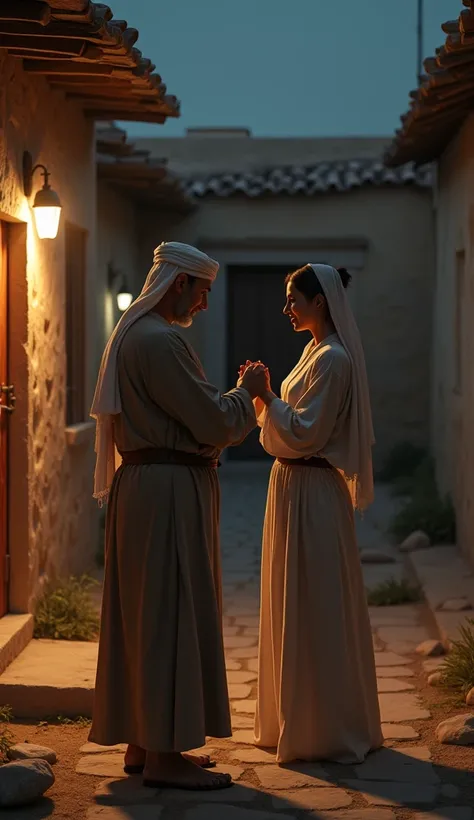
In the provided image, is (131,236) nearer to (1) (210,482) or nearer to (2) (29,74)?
(2) (29,74)

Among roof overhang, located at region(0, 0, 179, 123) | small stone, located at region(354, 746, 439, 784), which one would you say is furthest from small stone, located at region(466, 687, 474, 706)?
roof overhang, located at region(0, 0, 179, 123)

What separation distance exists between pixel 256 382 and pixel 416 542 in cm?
517

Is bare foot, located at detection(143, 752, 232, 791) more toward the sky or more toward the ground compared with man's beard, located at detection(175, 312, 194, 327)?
more toward the ground

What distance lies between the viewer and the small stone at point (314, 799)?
457 cm

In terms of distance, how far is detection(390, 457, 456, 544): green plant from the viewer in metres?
10.1

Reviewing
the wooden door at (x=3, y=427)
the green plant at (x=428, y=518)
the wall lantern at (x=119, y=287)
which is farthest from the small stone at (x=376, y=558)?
the wall lantern at (x=119, y=287)

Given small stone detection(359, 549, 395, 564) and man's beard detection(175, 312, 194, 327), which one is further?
small stone detection(359, 549, 395, 564)

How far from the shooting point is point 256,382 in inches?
199

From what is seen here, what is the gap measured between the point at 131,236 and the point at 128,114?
18.5 feet

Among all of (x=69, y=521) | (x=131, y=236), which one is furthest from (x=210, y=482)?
(x=131, y=236)

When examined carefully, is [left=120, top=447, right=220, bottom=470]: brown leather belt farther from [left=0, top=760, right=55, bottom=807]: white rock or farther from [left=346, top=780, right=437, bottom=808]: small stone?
[left=346, top=780, right=437, bottom=808]: small stone

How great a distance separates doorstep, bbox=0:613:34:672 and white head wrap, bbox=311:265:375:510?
6.62 ft

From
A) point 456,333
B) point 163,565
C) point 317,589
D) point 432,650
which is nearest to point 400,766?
point 317,589

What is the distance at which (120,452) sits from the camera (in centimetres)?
487
